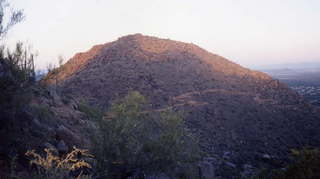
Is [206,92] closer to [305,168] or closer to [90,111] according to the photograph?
[90,111]

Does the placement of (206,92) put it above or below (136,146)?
above

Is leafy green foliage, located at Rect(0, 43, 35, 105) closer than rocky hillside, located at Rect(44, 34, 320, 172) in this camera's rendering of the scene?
Yes

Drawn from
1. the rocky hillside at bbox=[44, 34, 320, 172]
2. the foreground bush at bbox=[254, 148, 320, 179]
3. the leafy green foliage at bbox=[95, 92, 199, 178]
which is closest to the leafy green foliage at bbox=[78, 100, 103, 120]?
the rocky hillside at bbox=[44, 34, 320, 172]

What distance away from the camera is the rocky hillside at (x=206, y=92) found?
50.3 feet

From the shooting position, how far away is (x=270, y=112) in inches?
763

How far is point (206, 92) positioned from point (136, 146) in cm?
1462

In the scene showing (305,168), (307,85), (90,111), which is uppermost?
(307,85)

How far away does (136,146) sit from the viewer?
7527 millimetres

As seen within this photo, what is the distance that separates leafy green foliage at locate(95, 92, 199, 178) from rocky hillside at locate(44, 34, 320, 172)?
3.16 meters

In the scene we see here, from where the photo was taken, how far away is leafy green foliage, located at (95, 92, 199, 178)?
7.27 meters

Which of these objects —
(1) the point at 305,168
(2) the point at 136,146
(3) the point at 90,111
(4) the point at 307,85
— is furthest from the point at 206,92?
(4) the point at 307,85

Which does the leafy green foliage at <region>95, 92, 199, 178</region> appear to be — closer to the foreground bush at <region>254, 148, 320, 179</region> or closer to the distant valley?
the foreground bush at <region>254, 148, 320, 179</region>

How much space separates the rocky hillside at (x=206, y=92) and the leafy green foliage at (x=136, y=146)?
316 cm

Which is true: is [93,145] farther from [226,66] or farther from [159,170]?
[226,66]
